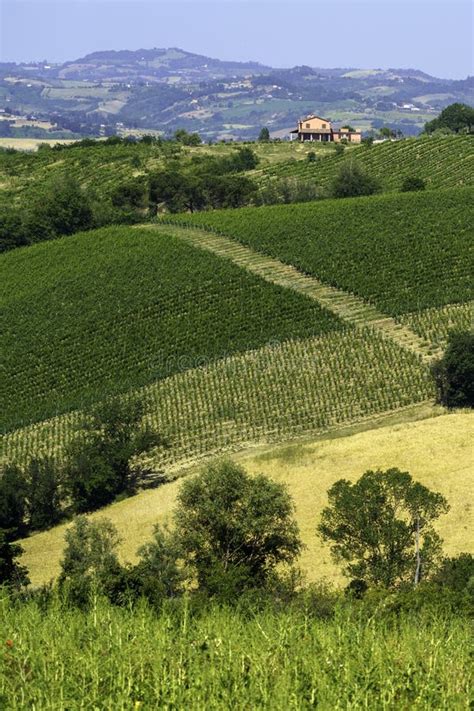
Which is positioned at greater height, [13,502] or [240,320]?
[240,320]

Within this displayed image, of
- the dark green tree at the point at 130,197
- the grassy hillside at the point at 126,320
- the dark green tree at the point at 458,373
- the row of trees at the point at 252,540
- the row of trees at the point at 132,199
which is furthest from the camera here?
the dark green tree at the point at 130,197

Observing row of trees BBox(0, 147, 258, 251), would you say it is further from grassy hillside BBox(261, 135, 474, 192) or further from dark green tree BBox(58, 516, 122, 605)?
dark green tree BBox(58, 516, 122, 605)

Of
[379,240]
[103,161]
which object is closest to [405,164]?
[103,161]

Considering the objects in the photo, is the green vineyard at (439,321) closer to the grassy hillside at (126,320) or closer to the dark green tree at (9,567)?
the grassy hillside at (126,320)

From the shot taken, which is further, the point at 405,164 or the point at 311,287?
the point at 405,164

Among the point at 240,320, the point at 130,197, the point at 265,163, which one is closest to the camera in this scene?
the point at 240,320

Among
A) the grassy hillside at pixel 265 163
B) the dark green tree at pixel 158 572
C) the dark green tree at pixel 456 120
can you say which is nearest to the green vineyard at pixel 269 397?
the dark green tree at pixel 158 572

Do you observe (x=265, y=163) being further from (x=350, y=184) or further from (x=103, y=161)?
(x=350, y=184)
